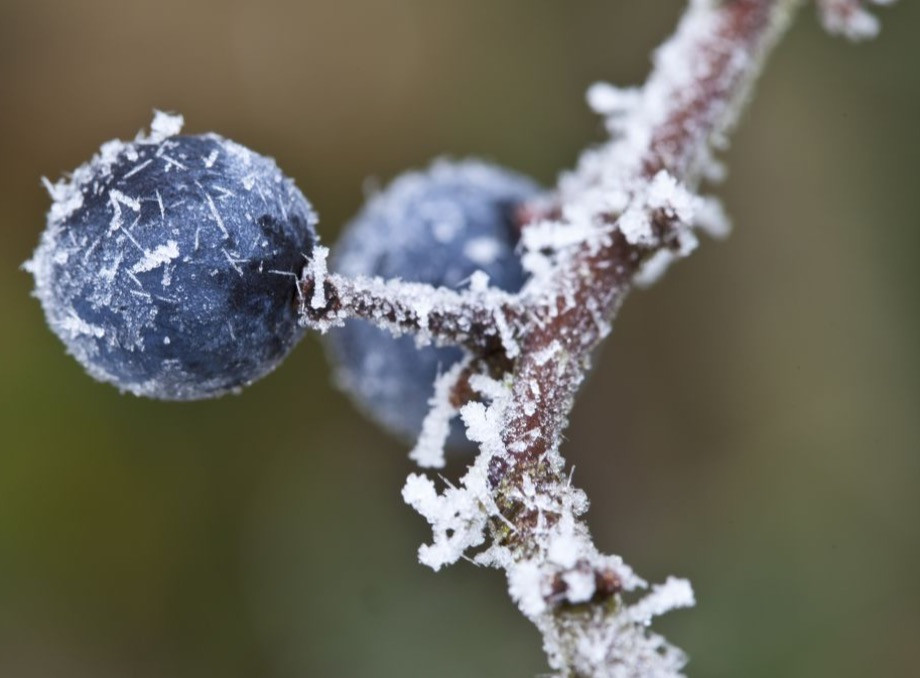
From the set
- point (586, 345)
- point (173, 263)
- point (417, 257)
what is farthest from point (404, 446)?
point (173, 263)

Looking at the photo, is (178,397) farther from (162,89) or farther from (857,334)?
(857,334)

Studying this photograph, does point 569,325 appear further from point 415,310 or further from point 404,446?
point 404,446

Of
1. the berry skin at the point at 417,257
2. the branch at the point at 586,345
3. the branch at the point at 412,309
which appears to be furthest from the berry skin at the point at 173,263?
the berry skin at the point at 417,257

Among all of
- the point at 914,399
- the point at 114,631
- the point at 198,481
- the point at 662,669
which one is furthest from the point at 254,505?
the point at 662,669

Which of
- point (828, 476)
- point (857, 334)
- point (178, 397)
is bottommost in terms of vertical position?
point (178, 397)

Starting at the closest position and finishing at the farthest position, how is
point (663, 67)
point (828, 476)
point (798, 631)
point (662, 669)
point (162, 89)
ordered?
point (662, 669) < point (663, 67) < point (798, 631) < point (828, 476) < point (162, 89)

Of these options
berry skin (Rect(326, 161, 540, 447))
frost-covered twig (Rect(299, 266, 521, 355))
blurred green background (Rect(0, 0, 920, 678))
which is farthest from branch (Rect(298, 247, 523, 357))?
blurred green background (Rect(0, 0, 920, 678))
